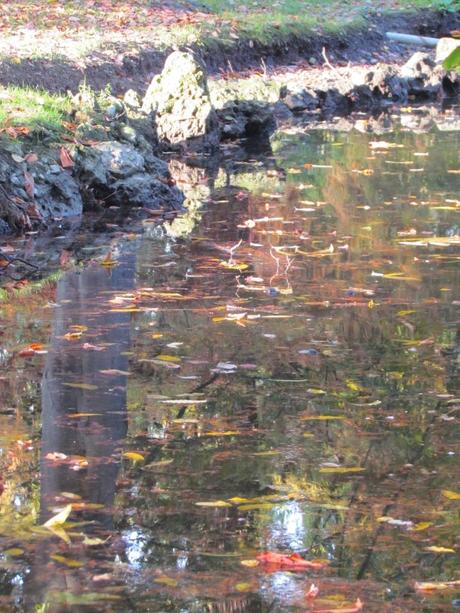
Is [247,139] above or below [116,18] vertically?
below

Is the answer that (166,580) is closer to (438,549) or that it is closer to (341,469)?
(438,549)

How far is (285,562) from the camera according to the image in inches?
160

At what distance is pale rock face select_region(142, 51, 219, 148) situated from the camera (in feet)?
46.0

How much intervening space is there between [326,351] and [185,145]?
27.3 ft

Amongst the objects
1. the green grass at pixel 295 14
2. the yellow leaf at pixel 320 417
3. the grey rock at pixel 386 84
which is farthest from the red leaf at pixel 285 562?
the green grass at pixel 295 14

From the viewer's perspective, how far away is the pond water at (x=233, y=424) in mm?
3959

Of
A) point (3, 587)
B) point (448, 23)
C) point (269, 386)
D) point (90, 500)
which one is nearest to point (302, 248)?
point (269, 386)

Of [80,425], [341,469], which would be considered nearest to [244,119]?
[80,425]

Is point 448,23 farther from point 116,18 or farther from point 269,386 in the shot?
point 269,386

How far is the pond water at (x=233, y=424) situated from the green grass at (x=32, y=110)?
1.84m

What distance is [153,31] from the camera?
19.4 m

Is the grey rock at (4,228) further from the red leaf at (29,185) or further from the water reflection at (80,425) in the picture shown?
the water reflection at (80,425)

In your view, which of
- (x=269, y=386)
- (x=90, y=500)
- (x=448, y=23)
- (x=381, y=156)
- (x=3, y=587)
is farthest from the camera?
(x=448, y=23)

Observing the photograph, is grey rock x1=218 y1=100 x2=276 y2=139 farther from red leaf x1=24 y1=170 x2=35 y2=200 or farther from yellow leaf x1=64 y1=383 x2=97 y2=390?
yellow leaf x1=64 y1=383 x2=97 y2=390
